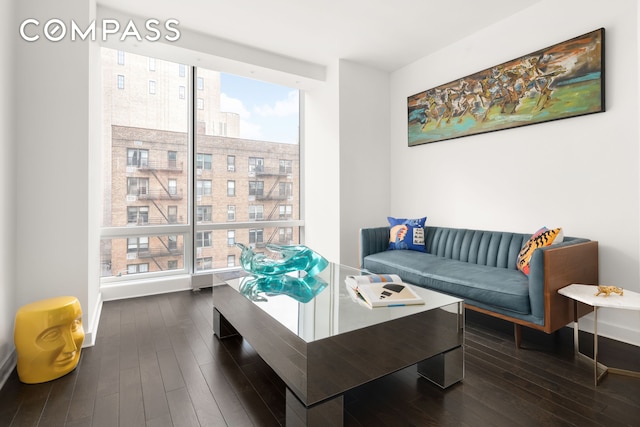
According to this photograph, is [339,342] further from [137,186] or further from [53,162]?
[137,186]

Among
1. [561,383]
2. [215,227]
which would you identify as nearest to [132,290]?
[215,227]

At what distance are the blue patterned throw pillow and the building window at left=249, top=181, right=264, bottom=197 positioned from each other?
1864mm

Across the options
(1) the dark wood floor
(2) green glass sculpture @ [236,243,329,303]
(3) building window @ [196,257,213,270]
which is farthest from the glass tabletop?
(3) building window @ [196,257,213,270]

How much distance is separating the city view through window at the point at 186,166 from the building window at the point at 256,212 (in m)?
0.01

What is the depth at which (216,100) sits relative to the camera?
401cm

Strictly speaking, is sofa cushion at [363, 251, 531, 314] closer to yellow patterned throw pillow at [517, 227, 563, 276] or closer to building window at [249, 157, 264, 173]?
yellow patterned throw pillow at [517, 227, 563, 276]

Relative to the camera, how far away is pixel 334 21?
317 cm

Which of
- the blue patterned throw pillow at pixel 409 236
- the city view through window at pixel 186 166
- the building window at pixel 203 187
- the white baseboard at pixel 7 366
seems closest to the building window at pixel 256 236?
the city view through window at pixel 186 166

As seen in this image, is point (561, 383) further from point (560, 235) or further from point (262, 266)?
point (262, 266)

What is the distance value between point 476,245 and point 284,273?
1973 mm

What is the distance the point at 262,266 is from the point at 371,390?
1013 mm

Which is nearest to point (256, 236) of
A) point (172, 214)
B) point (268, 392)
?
point (172, 214)

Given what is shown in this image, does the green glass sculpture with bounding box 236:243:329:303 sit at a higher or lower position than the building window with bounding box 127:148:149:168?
lower

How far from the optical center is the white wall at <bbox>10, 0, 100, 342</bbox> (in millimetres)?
2100
